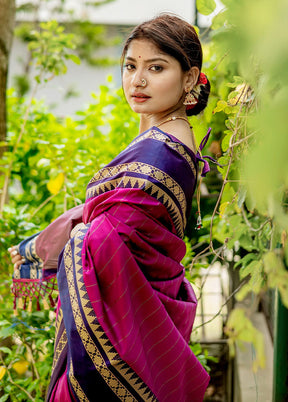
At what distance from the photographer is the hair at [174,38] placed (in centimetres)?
154

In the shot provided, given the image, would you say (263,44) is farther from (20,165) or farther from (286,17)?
(20,165)

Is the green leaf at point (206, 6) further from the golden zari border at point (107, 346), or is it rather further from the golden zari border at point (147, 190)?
the golden zari border at point (107, 346)

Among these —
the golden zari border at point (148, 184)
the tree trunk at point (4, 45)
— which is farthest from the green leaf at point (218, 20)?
the tree trunk at point (4, 45)

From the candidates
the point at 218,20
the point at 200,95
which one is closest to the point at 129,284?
the point at 200,95

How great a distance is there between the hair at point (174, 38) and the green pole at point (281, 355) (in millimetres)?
848

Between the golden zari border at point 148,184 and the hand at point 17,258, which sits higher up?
the golden zari border at point 148,184

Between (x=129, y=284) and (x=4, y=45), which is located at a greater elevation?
(x=4, y=45)

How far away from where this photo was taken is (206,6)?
157 cm

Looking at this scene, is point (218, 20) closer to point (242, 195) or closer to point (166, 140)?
point (166, 140)

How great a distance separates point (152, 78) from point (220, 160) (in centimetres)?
35

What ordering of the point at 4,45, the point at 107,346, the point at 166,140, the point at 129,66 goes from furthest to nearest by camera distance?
1. the point at 4,45
2. the point at 129,66
3. the point at 166,140
4. the point at 107,346

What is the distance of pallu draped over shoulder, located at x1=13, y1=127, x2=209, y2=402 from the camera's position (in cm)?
140

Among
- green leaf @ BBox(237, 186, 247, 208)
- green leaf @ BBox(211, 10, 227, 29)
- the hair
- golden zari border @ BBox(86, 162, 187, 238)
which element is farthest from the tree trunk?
green leaf @ BBox(237, 186, 247, 208)

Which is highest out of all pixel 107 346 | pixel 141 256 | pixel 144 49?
pixel 144 49
